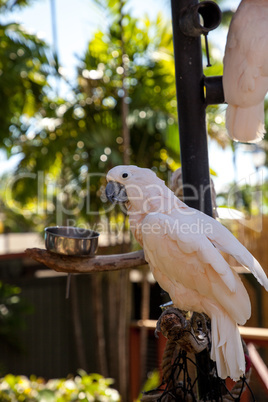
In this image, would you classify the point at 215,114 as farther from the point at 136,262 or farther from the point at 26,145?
the point at 136,262

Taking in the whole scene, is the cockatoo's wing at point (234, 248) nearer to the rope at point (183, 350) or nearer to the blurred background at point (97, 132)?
the rope at point (183, 350)

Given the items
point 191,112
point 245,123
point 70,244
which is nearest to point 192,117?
point 191,112

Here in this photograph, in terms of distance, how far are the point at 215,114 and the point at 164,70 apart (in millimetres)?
571

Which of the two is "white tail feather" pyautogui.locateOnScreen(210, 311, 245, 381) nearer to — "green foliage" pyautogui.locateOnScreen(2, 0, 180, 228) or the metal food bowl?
the metal food bowl

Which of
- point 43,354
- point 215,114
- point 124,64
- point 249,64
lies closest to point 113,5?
point 124,64

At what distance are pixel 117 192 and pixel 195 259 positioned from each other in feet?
1.09

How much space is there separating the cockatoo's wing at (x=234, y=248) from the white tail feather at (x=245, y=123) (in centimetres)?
41

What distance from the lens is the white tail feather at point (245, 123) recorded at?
148 centimetres

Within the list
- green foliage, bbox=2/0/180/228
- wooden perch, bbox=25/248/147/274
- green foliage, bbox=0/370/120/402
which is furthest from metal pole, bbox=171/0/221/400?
green foliage, bbox=2/0/180/228

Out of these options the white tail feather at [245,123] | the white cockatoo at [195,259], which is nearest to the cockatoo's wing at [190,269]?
the white cockatoo at [195,259]

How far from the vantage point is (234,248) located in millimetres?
1144

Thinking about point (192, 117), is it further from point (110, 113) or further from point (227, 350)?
point (110, 113)

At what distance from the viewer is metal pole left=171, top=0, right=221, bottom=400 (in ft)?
4.36

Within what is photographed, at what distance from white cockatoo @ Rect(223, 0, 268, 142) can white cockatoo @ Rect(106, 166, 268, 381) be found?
1.27 ft
